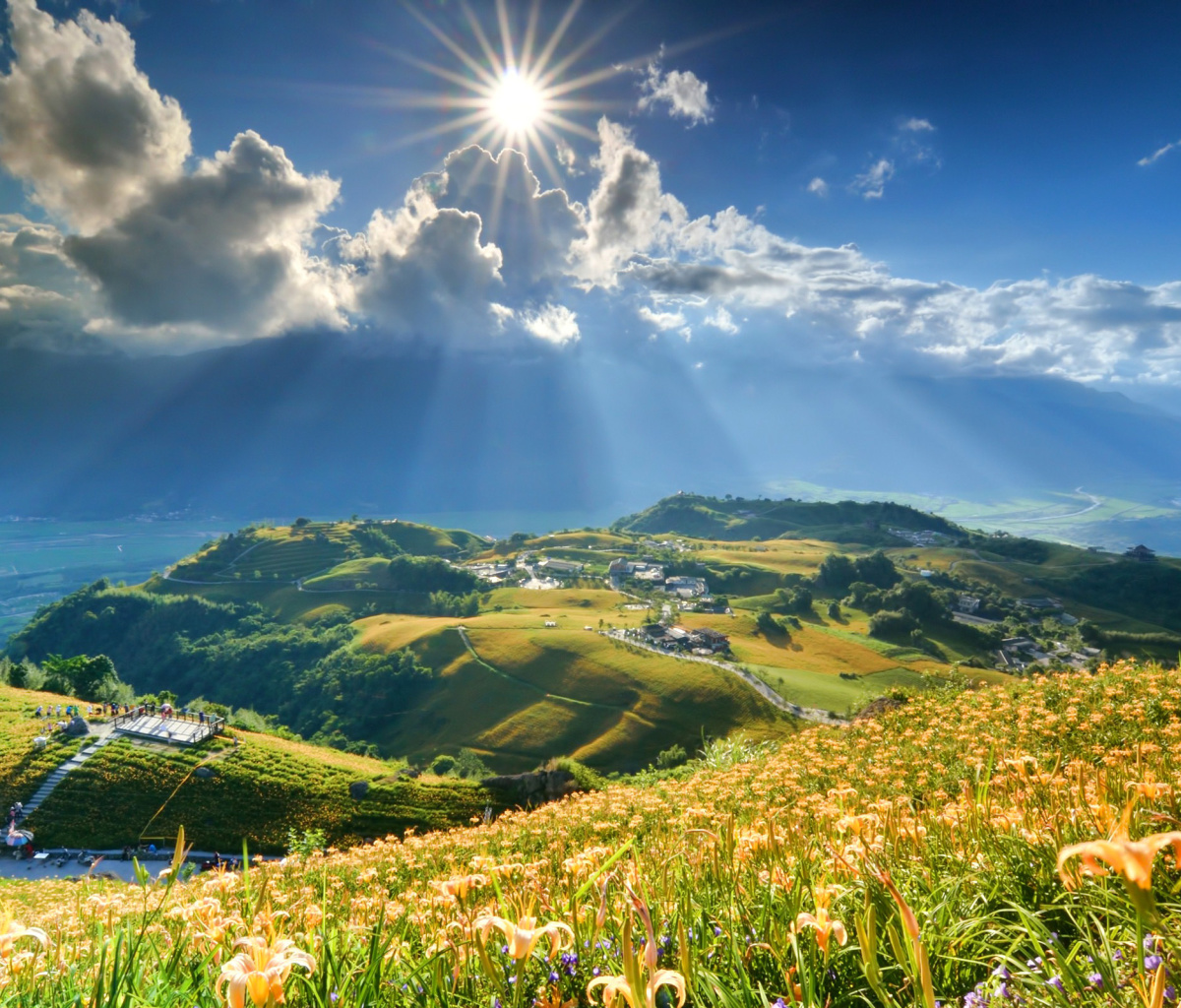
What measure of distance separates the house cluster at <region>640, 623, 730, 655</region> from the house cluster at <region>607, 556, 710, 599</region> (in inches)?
1388

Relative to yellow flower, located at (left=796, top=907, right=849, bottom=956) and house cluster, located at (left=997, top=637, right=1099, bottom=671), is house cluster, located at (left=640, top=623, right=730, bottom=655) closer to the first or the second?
house cluster, located at (left=997, top=637, right=1099, bottom=671)

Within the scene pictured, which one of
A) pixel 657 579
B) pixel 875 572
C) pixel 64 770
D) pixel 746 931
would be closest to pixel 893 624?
pixel 875 572

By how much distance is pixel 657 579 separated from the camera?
142500mm

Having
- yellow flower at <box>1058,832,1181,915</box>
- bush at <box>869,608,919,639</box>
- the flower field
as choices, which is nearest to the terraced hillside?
the flower field

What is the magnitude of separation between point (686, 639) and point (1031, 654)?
60666 millimetres

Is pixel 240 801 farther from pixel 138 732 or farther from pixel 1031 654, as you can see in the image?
pixel 1031 654

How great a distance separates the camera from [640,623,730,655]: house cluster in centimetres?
8556

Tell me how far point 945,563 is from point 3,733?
189 m

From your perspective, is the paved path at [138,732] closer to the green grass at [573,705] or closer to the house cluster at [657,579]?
the green grass at [573,705]

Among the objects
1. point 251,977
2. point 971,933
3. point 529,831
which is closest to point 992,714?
point 529,831

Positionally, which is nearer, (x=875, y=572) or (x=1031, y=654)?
(x=1031, y=654)

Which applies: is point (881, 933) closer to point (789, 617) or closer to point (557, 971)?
point (557, 971)

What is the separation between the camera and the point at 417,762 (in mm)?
66062

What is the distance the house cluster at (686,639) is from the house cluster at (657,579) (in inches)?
1388
